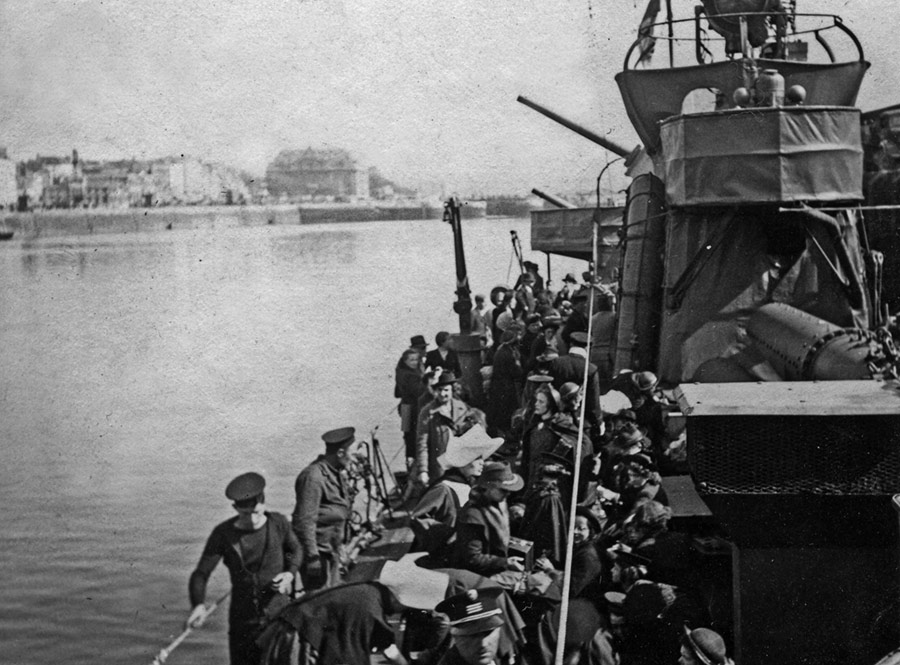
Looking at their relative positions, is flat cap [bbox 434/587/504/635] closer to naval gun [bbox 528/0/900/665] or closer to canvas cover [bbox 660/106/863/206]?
naval gun [bbox 528/0/900/665]

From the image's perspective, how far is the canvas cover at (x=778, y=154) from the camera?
7574mm

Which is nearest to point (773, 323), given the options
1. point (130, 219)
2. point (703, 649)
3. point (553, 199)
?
point (703, 649)

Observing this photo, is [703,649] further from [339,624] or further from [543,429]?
[543,429]

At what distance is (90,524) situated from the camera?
12.9m

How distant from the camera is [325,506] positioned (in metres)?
5.76

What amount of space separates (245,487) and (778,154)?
17.5ft

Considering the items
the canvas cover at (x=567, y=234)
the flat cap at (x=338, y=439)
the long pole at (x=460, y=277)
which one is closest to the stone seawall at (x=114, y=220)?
the flat cap at (x=338, y=439)

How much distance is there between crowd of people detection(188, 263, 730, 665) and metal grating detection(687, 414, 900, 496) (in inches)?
23.3

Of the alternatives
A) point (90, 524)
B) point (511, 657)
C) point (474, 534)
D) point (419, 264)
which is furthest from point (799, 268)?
point (419, 264)

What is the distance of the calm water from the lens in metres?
9.34

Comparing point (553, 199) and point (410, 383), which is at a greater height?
point (553, 199)

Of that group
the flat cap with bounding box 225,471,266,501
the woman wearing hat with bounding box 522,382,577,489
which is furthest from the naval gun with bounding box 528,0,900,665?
the flat cap with bounding box 225,471,266,501

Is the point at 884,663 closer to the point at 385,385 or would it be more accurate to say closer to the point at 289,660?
the point at 289,660

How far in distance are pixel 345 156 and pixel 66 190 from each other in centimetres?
345
